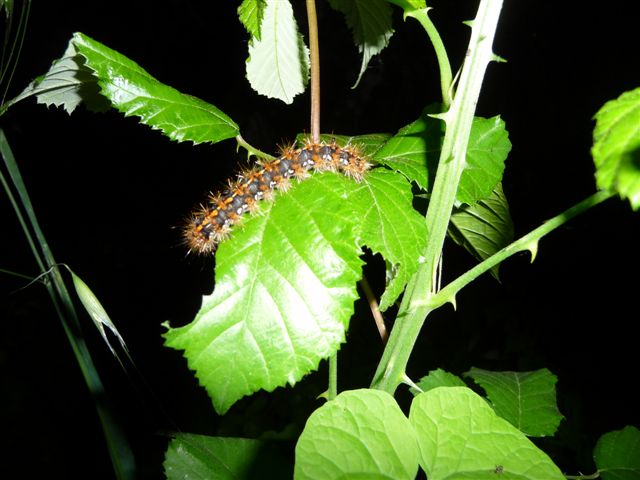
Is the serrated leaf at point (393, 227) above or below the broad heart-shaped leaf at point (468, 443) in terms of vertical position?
above

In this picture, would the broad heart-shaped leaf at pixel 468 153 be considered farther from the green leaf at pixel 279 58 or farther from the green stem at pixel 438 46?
the green leaf at pixel 279 58

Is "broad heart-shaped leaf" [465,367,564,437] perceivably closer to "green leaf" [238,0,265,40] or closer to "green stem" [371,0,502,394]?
"green stem" [371,0,502,394]

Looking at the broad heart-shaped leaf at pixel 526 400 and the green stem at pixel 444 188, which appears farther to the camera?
the broad heart-shaped leaf at pixel 526 400

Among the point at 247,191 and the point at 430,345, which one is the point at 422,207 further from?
the point at 430,345

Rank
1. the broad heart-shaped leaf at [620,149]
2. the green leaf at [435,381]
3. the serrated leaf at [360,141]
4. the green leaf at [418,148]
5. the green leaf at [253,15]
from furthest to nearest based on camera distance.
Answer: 1. the green leaf at [435,381]
2. the serrated leaf at [360,141]
3. the green leaf at [418,148]
4. the green leaf at [253,15]
5. the broad heart-shaped leaf at [620,149]

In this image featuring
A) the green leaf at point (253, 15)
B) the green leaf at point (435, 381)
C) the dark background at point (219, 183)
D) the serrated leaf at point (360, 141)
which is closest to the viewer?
the green leaf at point (253, 15)

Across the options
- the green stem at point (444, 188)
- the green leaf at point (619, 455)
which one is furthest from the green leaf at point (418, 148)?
the green leaf at point (619, 455)
